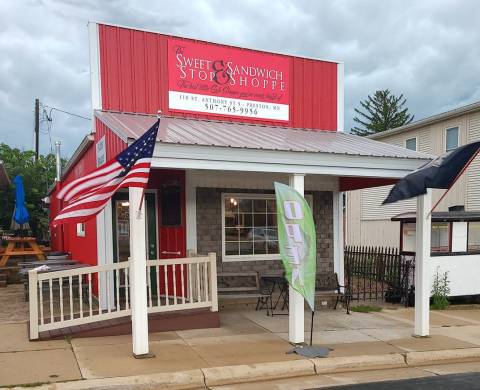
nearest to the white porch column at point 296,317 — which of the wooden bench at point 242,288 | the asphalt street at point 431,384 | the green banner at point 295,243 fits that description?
the green banner at point 295,243

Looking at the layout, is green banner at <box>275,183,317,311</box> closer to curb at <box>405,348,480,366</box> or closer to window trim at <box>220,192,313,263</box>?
curb at <box>405,348,480,366</box>

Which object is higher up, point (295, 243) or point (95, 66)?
point (95, 66)

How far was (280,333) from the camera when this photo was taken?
305 inches

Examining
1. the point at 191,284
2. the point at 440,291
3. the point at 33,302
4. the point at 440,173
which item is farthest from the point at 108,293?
the point at 440,291

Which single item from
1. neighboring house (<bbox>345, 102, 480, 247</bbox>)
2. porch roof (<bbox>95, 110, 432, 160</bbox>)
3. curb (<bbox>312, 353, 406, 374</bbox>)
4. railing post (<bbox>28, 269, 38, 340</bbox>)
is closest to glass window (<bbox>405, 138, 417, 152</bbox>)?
neighboring house (<bbox>345, 102, 480, 247</bbox>)

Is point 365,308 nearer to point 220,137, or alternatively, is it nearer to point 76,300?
point 220,137

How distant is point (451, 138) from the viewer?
19.2 m

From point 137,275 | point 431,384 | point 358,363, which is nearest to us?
point 431,384

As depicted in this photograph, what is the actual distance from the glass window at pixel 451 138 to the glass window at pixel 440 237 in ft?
30.5

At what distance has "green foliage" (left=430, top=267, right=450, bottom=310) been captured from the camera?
34.5ft

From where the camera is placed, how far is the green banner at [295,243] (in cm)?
656

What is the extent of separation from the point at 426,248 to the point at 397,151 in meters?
1.79

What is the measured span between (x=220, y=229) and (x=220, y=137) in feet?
9.25

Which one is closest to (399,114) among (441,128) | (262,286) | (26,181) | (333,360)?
(441,128)
